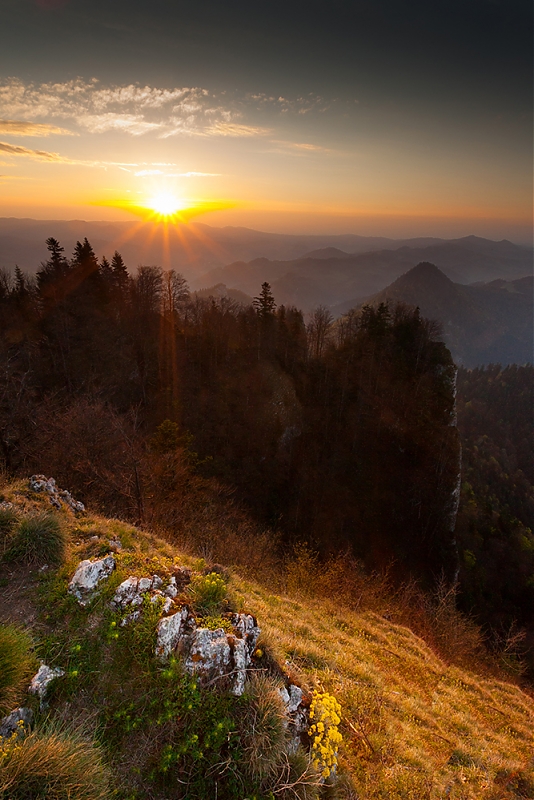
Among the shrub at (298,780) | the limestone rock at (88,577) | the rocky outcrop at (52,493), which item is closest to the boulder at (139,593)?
the limestone rock at (88,577)

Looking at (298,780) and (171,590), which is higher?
(171,590)

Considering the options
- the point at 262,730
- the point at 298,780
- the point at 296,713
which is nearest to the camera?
the point at 298,780

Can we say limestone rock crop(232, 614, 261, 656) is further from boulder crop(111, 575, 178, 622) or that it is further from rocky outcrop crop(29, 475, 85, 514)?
rocky outcrop crop(29, 475, 85, 514)

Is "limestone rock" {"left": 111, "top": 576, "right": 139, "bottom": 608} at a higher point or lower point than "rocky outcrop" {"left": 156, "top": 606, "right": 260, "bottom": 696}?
higher

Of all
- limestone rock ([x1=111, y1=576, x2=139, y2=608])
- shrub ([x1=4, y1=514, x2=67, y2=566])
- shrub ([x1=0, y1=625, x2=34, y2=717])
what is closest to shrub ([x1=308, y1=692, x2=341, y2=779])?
limestone rock ([x1=111, y1=576, x2=139, y2=608])

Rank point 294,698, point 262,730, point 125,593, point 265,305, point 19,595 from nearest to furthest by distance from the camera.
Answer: point 262,730
point 294,698
point 125,593
point 19,595
point 265,305

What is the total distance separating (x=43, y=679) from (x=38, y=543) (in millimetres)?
3269

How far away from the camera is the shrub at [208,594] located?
688cm

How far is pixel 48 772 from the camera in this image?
3795 millimetres

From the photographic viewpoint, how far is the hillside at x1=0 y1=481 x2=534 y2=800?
4.89 m

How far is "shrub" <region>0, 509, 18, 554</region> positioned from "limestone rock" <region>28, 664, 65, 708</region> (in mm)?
3374

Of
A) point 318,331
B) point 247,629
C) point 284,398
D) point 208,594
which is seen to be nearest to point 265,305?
point 318,331

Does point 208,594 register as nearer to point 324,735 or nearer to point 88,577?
point 88,577

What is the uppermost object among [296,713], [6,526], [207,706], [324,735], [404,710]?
[6,526]
